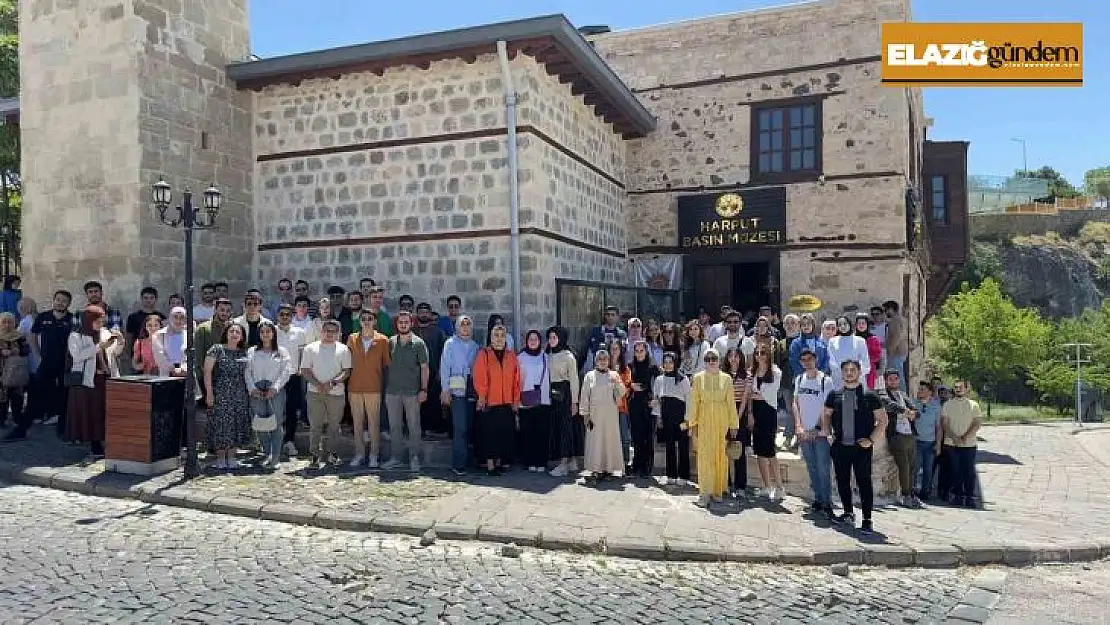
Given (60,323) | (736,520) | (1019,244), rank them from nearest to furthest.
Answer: (736,520)
(60,323)
(1019,244)

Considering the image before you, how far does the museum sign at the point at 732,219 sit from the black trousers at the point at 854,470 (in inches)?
329

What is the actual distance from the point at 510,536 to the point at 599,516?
94 centimetres

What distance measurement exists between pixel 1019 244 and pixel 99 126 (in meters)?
51.0

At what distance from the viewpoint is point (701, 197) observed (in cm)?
1505

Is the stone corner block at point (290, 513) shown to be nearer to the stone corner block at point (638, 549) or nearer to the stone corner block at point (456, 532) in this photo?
the stone corner block at point (456, 532)

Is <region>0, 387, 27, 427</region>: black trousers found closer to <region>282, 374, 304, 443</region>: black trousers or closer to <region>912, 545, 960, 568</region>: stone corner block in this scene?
<region>282, 374, 304, 443</region>: black trousers

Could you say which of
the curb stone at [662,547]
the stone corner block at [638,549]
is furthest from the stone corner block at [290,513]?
the stone corner block at [638,549]

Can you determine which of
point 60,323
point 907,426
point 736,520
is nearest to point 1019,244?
point 907,426

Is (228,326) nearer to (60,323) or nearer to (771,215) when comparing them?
(60,323)

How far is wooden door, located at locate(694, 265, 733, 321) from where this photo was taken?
15141mm

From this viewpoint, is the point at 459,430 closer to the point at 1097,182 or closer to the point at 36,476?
the point at 36,476

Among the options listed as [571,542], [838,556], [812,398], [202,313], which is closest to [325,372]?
[202,313]

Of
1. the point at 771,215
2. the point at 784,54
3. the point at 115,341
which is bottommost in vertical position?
the point at 115,341

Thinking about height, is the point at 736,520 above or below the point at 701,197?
below
